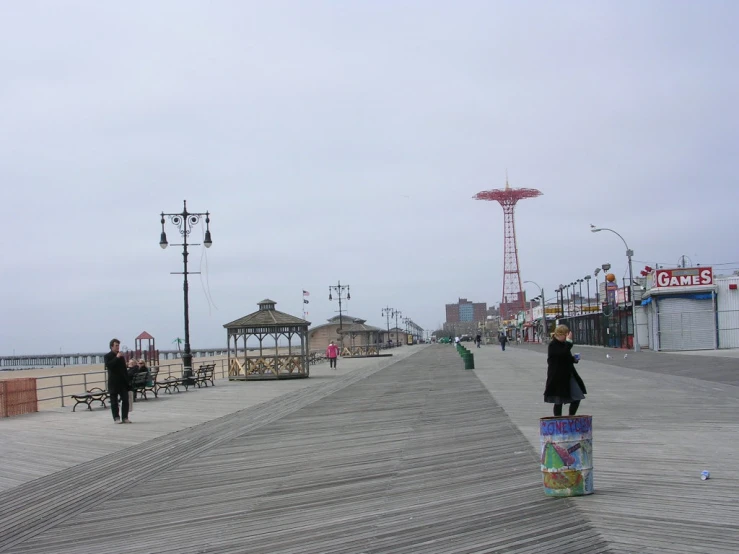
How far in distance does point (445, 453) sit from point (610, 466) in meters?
2.44

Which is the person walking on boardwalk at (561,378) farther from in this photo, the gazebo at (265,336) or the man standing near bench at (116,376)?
the gazebo at (265,336)

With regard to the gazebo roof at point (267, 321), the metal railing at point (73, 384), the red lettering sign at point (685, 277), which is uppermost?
the red lettering sign at point (685, 277)

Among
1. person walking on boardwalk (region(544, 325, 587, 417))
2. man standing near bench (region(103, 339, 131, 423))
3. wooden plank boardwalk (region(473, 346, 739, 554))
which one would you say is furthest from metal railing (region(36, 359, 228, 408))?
person walking on boardwalk (region(544, 325, 587, 417))

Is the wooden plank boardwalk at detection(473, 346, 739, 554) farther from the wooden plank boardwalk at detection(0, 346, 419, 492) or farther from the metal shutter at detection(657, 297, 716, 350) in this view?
the metal shutter at detection(657, 297, 716, 350)

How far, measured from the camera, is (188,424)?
55.5 ft

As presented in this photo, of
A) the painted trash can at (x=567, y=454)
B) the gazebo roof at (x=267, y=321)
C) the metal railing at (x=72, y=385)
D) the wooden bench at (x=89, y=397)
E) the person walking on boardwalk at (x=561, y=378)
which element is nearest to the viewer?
the painted trash can at (x=567, y=454)

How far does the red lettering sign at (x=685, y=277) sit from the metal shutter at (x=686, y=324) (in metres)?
1.16

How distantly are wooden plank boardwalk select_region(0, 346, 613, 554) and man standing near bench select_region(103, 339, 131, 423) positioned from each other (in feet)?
8.66

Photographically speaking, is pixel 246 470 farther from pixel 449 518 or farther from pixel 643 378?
pixel 643 378

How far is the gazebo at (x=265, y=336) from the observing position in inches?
1332

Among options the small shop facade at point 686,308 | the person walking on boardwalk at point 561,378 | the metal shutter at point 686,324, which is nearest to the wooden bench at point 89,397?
the person walking on boardwalk at point 561,378

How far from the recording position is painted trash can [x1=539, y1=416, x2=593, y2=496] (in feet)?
24.3

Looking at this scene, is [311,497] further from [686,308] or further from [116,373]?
[686,308]

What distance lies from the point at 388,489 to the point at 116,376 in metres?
9.65
